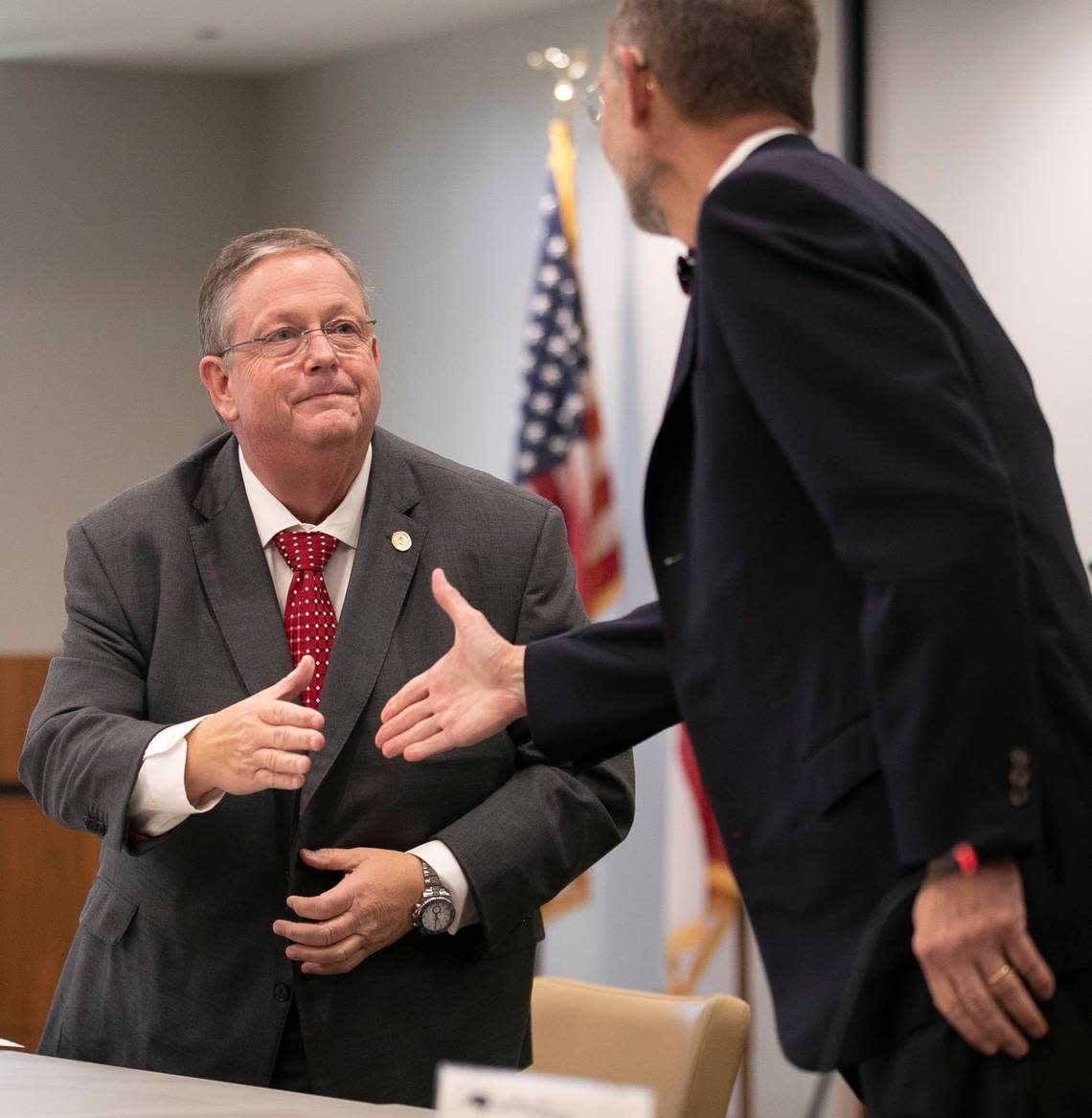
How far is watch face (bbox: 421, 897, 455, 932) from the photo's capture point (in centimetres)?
225

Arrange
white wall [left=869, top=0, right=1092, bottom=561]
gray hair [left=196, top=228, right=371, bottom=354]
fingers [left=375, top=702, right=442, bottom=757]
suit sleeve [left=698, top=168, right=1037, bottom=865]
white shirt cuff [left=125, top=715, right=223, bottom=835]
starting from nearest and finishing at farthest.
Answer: suit sleeve [left=698, top=168, right=1037, bottom=865]
fingers [left=375, top=702, right=442, bottom=757]
white shirt cuff [left=125, top=715, right=223, bottom=835]
gray hair [left=196, top=228, right=371, bottom=354]
white wall [left=869, top=0, right=1092, bottom=561]

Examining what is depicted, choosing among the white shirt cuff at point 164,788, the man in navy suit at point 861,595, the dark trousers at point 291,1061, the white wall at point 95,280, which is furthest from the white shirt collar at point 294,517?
the white wall at point 95,280

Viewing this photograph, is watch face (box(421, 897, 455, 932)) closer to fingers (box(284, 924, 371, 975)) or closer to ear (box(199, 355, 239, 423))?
fingers (box(284, 924, 371, 975))

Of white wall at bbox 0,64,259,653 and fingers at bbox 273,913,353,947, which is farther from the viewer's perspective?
white wall at bbox 0,64,259,653

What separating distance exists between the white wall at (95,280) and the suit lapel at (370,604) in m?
4.31

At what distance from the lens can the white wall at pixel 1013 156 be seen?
14.5ft

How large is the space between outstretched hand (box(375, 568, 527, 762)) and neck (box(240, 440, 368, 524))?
63 cm

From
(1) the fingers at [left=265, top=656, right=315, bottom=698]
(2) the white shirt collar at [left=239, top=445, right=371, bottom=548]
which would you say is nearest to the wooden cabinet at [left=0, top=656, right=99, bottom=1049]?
(2) the white shirt collar at [left=239, top=445, right=371, bottom=548]

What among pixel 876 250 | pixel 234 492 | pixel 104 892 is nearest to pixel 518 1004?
pixel 104 892

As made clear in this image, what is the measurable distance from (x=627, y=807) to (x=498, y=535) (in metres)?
0.45

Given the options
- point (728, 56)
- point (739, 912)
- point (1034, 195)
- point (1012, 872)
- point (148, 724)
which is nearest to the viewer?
point (1012, 872)

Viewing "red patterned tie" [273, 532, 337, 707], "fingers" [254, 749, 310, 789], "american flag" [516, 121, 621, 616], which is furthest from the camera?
"american flag" [516, 121, 621, 616]

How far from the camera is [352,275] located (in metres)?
2.58

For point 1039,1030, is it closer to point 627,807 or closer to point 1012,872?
point 1012,872
